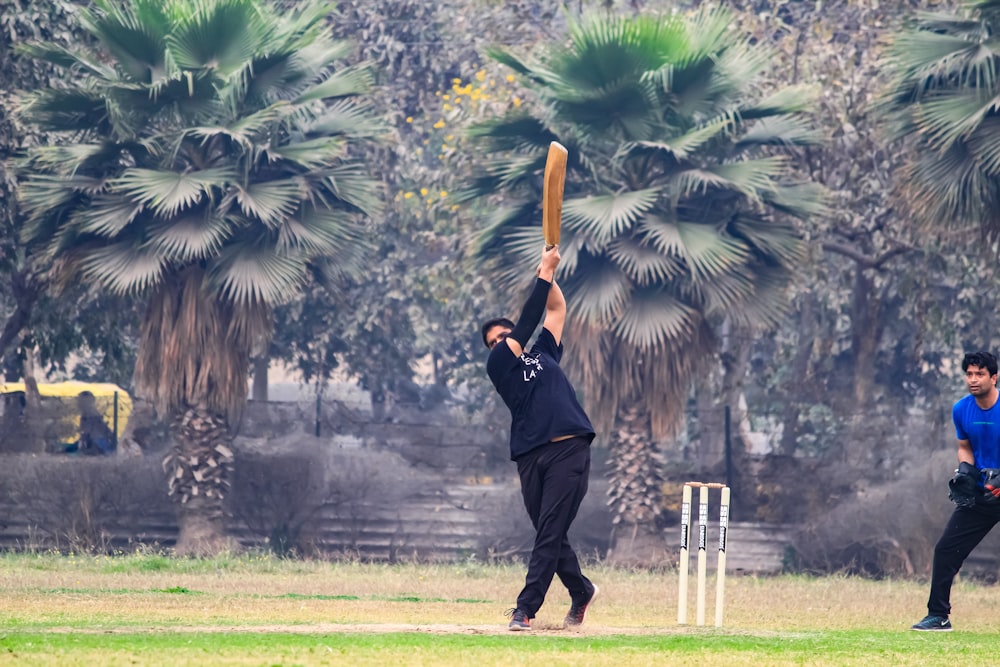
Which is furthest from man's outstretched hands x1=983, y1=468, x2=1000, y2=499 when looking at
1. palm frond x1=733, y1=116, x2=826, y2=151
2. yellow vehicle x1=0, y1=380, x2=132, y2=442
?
yellow vehicle x1=0, y1=380, x2=132, y2=442

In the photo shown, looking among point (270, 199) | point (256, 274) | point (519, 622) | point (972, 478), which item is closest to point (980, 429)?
point (972, 478)

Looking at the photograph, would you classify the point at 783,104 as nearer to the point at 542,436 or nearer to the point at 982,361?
the point at 982,361

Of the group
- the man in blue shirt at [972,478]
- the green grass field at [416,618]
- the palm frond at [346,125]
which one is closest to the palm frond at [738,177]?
the palm frond at [346,125]

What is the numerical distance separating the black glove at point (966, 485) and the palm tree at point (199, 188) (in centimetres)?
1143

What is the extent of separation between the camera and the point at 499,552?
21.9 metres

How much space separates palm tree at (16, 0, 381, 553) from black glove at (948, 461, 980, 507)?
37.5ft

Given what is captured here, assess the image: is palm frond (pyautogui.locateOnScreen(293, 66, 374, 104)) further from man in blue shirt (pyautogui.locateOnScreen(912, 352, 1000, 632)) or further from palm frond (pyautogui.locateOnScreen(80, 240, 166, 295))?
man in blue shirt (pyautogui.locateOnScreen(912, 352, 1000, 632))

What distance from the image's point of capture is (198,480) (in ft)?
70.4

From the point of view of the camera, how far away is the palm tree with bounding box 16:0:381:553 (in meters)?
20.2

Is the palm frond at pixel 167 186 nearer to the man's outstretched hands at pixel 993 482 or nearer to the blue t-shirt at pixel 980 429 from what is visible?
the blue t-shirt at pixel 980 429

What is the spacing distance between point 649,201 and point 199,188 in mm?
5595

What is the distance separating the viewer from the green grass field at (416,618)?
26.3ft

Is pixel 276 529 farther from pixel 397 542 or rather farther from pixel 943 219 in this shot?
pixel 943 219

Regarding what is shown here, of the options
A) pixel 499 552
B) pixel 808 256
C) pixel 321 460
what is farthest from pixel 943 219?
pixel 321 460
